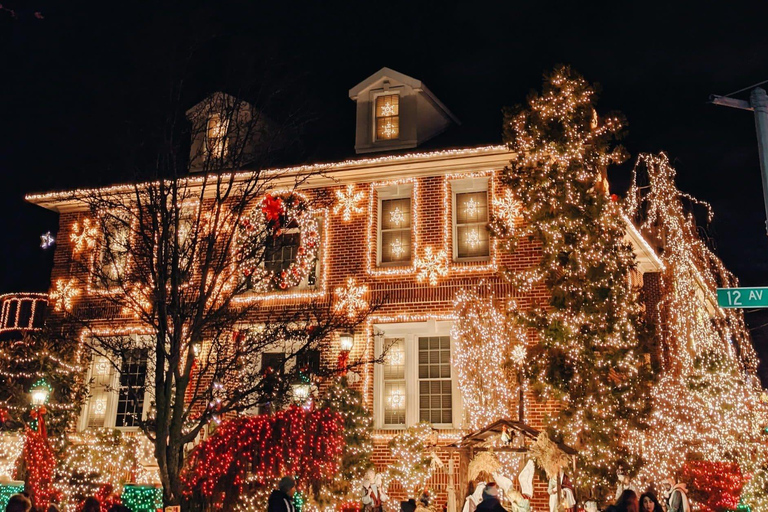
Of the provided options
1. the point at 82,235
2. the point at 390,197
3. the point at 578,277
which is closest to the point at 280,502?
the point at 578,277

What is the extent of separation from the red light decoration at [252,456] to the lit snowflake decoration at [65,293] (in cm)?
747

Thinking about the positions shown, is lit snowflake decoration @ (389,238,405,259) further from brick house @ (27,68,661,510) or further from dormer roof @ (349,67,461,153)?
dormer roof @ (349,67,461,153)

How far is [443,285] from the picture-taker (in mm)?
16672

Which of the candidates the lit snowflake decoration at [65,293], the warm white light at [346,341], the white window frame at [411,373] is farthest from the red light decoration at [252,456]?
the lit snowflake decoration at [65,293]

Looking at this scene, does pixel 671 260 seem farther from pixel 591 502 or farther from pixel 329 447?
pixel 329 447

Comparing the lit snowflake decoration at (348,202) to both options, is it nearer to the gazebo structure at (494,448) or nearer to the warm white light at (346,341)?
the warm white light at (346,341)

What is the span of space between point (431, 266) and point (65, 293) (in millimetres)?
9980

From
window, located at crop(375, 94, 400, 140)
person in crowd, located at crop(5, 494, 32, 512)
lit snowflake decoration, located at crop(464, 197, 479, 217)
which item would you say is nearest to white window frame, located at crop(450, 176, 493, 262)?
lit snowflake decoration, located at crop(464, 197, 479, 217)

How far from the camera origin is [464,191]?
1750 cm

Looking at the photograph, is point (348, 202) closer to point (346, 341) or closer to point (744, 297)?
point (346, 341)

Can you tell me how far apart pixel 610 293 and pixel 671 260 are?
4249 mm

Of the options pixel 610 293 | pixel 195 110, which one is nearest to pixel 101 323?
pixel 195 110

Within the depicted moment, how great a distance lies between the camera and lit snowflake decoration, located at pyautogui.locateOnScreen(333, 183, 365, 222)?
58.5 ft

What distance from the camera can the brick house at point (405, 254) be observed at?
1641 centimetres
